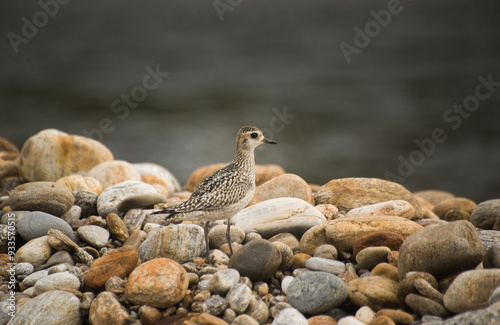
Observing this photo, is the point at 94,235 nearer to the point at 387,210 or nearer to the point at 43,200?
the point at 43,200

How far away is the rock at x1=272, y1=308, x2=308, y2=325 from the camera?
513cm

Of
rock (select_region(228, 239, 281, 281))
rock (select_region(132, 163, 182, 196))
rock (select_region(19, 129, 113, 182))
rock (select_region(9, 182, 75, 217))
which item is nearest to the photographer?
rock (select_region(228, 239, 281, 281))

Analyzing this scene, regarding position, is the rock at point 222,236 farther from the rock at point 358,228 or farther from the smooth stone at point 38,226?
the smooth stone at point 38,226

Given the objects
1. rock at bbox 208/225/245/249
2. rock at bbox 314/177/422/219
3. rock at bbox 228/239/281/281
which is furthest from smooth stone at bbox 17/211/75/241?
rock at bbox 314/177/422/219

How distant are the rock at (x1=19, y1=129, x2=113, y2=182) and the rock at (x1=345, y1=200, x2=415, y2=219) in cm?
638

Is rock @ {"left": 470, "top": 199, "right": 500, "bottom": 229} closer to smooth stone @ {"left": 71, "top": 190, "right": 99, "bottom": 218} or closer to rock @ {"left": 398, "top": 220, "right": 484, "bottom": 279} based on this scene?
rock @ {"left": 398, "top": 220, "right": 484, "bottom": 279}

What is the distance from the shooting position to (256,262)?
5.93 metres

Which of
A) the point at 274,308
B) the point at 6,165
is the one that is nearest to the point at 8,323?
the point at 274,308

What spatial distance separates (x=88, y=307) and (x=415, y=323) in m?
3.77

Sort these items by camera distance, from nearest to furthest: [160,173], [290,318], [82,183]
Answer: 1. [290,318]
2. [82,183]
3. [160,173]

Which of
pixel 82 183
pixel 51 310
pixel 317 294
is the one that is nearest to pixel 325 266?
pixel 317 294

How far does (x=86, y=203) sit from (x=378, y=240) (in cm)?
502

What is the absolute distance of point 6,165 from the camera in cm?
1110

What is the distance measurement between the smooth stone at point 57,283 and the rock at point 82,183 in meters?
3.20
